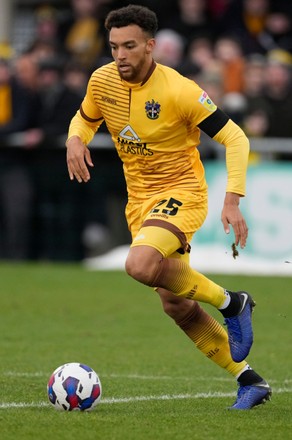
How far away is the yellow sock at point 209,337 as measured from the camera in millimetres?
7785

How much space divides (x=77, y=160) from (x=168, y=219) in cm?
68

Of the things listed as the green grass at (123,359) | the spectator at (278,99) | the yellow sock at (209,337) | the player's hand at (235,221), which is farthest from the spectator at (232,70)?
the player's hand at (235,221)

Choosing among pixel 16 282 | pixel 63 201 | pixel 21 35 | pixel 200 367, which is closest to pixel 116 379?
pixel 200 367

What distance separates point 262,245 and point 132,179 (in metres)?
7.95

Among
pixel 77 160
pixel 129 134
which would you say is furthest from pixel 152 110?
pixel 77 160

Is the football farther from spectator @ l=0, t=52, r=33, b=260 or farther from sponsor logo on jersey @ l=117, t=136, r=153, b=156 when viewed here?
spectator @ l=0, t=52, r=33, b=260

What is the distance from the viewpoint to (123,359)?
385 inches

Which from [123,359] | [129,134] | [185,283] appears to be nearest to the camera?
[185,283]

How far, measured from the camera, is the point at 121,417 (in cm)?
700

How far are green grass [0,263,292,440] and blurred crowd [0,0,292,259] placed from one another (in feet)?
4.59

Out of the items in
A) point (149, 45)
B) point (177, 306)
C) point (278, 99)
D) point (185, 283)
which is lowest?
point (278, 99)

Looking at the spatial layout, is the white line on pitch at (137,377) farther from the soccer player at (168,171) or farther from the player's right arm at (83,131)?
the player's right arm at (83,131)

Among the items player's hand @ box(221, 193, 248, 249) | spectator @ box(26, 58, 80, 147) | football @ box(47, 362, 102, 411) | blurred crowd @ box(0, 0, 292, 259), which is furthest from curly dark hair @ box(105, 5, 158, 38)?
spectator @ box(26, 58, 80, 147)

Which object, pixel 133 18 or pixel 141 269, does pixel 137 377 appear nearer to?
pixel 141 269
